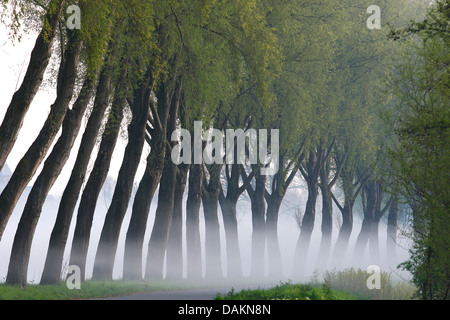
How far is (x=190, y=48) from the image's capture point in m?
23.6

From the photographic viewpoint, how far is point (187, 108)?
2683 cm

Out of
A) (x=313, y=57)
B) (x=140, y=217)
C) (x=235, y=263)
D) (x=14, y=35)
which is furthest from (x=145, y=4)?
(x=235, y=263)

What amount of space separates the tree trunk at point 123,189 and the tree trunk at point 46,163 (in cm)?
446

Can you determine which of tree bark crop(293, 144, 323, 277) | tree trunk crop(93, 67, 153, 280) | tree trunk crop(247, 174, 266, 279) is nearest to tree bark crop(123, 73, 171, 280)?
tree trunk crop(93, 67, 153, 280)

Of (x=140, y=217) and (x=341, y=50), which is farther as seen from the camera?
(x=341, y=50)

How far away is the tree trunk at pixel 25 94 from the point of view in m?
16.0

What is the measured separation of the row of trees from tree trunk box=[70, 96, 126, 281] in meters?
0.04

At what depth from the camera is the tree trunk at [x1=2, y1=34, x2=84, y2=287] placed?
17531 mm

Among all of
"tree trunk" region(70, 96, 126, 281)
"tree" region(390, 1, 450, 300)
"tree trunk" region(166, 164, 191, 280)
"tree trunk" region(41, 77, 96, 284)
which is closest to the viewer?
"tree" region(390, 1, 450, 300)

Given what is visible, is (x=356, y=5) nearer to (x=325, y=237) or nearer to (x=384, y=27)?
(x=384, y=27)

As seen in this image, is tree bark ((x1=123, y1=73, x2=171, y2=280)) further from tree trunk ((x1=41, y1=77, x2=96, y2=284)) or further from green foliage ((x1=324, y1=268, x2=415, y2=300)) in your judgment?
green foliage ((x1=324, y1=268, x2=415, y2=300))

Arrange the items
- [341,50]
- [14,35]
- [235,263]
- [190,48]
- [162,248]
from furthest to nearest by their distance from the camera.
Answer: [341,50] < [235,263] < [162,248] < [190,48] < [14,35]

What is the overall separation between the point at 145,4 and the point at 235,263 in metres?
19.6

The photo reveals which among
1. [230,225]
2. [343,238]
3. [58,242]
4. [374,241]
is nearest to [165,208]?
[58,242]
